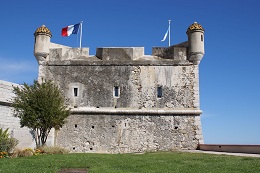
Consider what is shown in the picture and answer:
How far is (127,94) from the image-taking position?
1964 centimetres

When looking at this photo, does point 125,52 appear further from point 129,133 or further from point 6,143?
point 6,143

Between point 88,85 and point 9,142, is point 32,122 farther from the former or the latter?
point 88,85

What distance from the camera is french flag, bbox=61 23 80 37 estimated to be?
2125 cm

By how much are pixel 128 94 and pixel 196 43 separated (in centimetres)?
530

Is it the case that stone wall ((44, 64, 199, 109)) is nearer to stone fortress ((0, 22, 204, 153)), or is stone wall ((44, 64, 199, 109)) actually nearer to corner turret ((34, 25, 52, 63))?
stone fortress ((0, 22, 204, 153))

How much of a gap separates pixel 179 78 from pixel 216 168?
10670 mm

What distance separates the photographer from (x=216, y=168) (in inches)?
368

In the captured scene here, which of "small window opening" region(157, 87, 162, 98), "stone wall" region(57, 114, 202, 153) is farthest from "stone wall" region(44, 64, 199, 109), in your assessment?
"stone wall" region(57, 114, 202, 153)

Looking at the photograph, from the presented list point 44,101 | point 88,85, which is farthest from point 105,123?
point 44,101

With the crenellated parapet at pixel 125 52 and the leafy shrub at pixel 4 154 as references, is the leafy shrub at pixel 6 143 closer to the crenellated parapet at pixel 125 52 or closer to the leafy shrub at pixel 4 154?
the leafy shrub at pixel 4 154

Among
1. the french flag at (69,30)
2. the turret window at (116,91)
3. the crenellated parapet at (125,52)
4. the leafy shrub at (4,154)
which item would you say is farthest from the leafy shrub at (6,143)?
the french flag at (69,30)

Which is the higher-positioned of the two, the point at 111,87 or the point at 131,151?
the point at 111,87

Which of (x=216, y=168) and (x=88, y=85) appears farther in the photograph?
(x=88, y=85)

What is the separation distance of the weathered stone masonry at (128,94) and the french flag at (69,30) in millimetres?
1429
